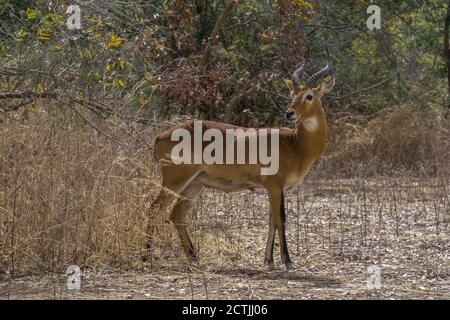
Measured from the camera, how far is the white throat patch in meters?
10.1

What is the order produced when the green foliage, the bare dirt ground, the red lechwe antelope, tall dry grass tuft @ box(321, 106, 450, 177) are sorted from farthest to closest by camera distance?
tall dry grass tuft @ box(321, 106, 450, 177), the green foliage, the red lechwe antelope, the bare dirt ground

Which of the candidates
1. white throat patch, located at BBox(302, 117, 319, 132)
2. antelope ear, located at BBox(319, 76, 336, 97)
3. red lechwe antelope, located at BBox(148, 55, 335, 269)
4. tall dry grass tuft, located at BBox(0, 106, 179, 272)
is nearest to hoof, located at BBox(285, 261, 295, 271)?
red lechwe antelope, located at BBox(148, 55, 335, 269)

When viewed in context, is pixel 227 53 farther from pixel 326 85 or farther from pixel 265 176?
pixel 265 176

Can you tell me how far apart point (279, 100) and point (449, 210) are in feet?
17.8

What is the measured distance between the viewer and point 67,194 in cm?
887

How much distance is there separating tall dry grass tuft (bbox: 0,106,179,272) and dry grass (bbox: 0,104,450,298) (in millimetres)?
11

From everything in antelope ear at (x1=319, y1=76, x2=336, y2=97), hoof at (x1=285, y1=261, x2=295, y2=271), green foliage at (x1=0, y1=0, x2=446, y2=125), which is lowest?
hoof at (x1=285, y1=261, x2=295, y2=271)

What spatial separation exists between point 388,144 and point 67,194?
9.12 meters

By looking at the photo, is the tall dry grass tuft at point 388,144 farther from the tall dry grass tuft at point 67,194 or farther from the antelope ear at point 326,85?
the tall dry grass tuft at point 67,194

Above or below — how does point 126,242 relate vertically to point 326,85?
below

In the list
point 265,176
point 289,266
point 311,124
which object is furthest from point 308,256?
point 311,124

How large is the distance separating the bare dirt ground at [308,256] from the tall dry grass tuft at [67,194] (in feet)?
0.73

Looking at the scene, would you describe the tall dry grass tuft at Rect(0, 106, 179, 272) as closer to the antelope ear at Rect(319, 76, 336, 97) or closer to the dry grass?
the dry grass
